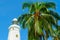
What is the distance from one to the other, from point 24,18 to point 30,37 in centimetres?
405

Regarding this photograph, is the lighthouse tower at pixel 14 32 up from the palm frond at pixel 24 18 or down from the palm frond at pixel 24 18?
up

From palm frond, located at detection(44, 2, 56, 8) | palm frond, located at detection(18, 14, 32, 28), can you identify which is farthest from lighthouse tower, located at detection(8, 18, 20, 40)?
palm frond, located at detection(44, 2, 56, 8)

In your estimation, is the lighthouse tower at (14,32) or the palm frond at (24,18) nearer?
the palm frond at (24,18)

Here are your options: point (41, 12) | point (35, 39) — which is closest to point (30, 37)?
point (35, 39)

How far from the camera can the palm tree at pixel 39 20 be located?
151ft

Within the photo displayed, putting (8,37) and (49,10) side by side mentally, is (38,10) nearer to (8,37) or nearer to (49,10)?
(49,10)

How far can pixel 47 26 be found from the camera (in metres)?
46.1

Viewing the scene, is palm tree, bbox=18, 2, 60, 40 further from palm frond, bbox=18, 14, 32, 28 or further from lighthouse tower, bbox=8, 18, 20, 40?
lighthouse tower, bbox=8, 18, 20, 40

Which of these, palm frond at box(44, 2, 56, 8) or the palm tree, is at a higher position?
palm frond at box(44, 2, 56, 8)

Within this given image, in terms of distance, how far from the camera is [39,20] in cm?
4709

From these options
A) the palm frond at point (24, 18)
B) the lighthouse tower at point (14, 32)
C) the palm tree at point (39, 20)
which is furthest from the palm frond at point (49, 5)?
the lighthouse tower at point (14, 32)

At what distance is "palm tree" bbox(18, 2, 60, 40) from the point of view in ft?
151

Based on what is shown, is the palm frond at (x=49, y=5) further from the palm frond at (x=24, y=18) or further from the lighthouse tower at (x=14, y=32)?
the lighthouse tower at (x=14, y=32)

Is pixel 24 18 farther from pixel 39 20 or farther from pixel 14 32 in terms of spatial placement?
pixel 14 32
